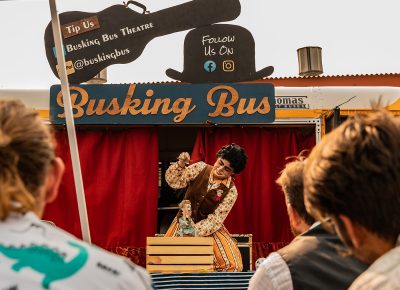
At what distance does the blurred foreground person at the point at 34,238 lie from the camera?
112 centimetres

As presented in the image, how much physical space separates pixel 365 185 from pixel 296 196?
1034 millimetres

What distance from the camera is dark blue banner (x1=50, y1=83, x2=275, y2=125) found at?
6.48 m

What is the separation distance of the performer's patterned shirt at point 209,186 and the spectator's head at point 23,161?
470 centimetres

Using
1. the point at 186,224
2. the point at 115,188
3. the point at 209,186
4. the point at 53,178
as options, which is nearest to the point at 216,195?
the point at 209,186

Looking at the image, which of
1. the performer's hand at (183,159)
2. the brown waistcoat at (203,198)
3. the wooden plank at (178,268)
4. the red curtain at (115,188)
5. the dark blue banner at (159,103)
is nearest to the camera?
the wooden plank at (178,268)

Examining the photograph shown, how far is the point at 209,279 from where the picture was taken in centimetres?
470

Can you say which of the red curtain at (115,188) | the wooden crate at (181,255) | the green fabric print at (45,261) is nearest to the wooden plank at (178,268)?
the wooden crate at (181,255)

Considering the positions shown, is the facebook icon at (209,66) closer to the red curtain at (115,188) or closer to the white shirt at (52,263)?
the red curtain at (115,188)

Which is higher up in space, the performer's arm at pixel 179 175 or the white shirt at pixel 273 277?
the performer's arm at pixel 179 175

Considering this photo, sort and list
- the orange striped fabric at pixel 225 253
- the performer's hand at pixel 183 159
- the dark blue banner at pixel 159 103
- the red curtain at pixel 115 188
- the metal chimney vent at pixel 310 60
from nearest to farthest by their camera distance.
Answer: the orange striped fabric at pixel 225 253
the performer's hand at pixel 183 159
the dark blue banner at pixel 159 103
the red curtain at pixel 115 188
the metal chimney vent at pixel 310 60

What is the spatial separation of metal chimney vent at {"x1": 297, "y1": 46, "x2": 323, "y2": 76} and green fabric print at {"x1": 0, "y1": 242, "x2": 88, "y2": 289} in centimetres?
1574

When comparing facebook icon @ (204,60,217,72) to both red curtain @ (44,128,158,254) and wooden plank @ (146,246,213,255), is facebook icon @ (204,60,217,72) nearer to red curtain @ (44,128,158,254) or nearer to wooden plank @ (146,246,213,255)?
red curtain @ (44,128,158,254)

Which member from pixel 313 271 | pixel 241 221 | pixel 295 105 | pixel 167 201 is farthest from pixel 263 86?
pixel 313 271

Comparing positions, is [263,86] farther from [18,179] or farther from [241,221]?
[18,179]
